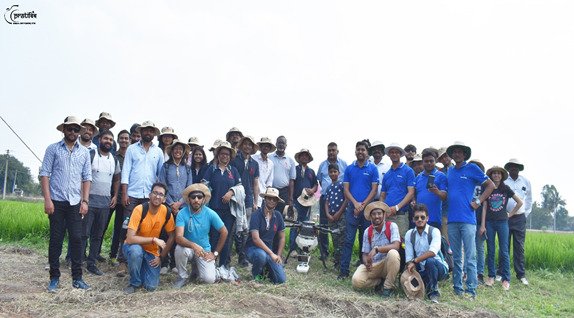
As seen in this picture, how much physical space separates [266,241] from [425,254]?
2211 millimetres

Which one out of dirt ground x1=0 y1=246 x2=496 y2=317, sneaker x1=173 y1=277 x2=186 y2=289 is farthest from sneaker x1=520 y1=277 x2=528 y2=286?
sneaker x1=173 y1=277 x2=186 y2=289

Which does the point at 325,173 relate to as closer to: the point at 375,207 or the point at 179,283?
the point at 375,207

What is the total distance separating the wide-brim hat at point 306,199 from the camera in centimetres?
873

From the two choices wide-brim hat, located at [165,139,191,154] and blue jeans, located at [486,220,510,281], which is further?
blue jeans, located at [486,220,510,281]

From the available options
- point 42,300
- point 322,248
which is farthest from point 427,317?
point 42,300

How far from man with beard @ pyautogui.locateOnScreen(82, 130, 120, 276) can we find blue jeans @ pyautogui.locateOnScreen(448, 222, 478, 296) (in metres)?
4.87

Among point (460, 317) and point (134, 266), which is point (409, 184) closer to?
point (460, 317)

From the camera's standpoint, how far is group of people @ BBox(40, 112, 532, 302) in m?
6.06

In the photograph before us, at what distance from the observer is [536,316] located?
6.23 metres

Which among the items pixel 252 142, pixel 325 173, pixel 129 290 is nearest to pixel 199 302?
pixel 129 290

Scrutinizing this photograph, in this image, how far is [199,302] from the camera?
5.30 metres

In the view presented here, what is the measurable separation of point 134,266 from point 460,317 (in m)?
3.94

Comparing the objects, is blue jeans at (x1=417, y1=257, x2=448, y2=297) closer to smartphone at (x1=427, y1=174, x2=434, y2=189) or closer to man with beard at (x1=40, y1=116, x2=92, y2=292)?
smartphone at (x1=427, y1=174, x2=434, y2=189)

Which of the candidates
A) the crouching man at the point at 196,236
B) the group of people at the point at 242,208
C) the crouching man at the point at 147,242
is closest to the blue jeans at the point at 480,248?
the group of people at the point at 242,208
